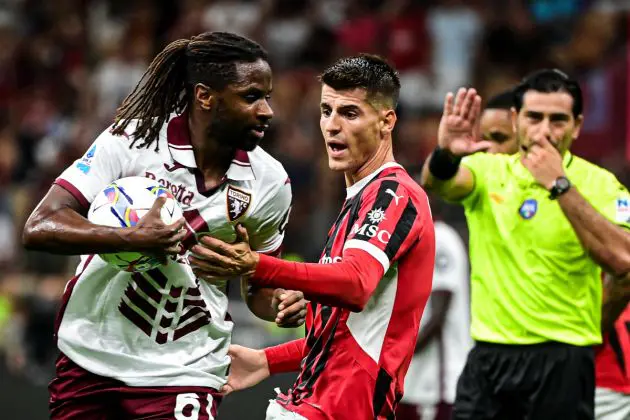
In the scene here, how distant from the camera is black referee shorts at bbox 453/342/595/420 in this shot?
531 cm

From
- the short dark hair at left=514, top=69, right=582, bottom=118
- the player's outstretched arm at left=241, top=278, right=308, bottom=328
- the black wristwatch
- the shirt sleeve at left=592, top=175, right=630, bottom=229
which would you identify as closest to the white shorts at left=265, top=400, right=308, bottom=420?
the player's outstretched arm at left=241, top=278, right=308, bottom=328

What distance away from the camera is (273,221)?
187 inches

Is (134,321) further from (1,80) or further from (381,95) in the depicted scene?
(1,80)

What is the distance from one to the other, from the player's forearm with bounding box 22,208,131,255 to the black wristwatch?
7.10 feet

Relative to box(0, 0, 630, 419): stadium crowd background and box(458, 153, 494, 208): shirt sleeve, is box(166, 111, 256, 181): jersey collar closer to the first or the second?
box(458, 153, 494, 208): shirt sleeve

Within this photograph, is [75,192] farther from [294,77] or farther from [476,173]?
[294,77]

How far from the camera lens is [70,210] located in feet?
13.2

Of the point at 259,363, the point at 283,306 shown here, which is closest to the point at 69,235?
the point at 283,306

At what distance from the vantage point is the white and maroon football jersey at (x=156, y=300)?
14.3 ft

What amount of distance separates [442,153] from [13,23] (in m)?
10.3

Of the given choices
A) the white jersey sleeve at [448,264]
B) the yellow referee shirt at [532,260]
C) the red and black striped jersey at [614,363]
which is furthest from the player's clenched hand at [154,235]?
the white jersey sleeve at [448,264]

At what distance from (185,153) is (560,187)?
176cm

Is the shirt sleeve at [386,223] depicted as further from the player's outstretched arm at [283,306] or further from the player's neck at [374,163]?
the player's outstretched arm at [283,306]

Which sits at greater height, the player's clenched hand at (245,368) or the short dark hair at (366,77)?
the short dark hair at (366,77)
